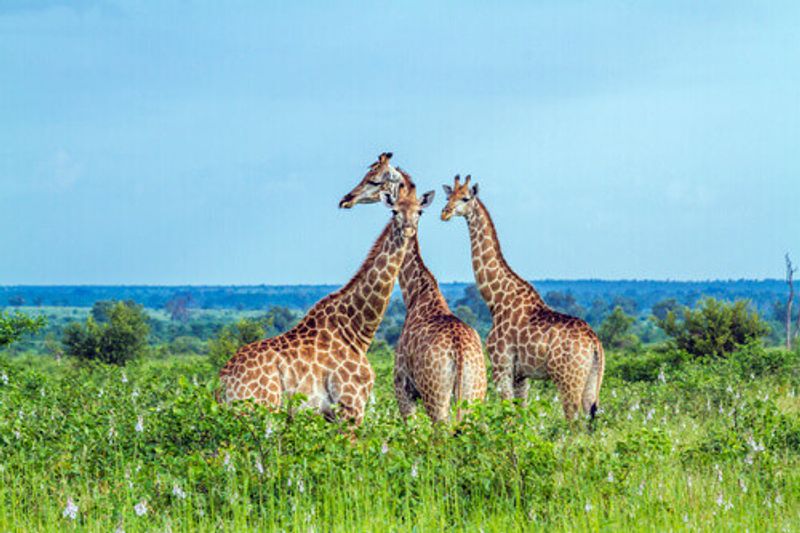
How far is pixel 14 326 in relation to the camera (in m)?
19.3

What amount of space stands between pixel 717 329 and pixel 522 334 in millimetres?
14131

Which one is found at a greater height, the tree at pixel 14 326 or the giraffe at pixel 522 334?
the giraffe at pixel 522 334

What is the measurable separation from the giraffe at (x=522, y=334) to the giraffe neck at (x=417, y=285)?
0.71m

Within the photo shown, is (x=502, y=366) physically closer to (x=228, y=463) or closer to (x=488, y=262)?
(x=488, y=262)

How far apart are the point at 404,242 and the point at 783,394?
1034cm

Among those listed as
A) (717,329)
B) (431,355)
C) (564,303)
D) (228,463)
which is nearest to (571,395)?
(431,355)

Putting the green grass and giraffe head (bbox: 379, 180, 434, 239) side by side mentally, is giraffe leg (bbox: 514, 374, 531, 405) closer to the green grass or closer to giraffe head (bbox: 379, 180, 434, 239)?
the green grass

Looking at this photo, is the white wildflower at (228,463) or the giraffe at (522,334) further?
the giraffe at (522,334)

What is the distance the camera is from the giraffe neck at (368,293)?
10531 mm

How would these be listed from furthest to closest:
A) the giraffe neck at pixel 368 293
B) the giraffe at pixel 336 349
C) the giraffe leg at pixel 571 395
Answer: the giraffe leg at pixel 571 395, the giraffe neck at pixel 368 293, the giraffe at pixel 336 349

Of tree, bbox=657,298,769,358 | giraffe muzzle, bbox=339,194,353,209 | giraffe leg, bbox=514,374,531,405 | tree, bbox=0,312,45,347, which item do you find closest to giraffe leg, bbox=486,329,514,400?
giraffe leg, bbox=514,374,531,405

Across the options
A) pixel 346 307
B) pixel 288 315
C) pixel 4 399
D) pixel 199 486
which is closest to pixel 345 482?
pixel 199 486

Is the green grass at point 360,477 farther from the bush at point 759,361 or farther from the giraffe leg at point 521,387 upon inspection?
the bush at point 759,361

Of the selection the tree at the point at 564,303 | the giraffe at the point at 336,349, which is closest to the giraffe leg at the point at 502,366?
the giraffe at the point at 336,349
